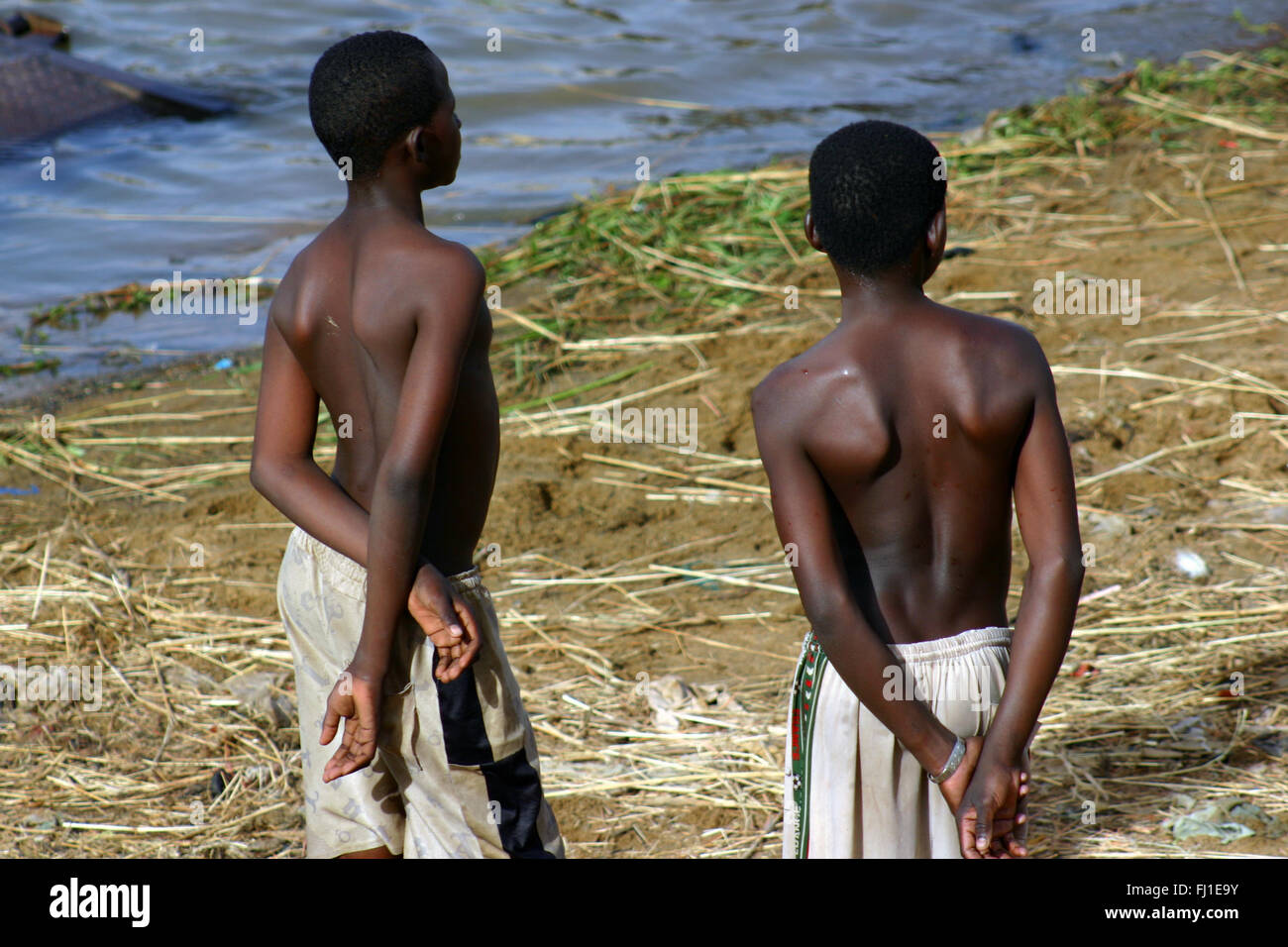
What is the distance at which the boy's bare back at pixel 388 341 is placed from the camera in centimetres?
225

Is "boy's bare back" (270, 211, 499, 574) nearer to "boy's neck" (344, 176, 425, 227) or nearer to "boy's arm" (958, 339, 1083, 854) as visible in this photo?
"boy's neck" (344, 176, 425, 227)

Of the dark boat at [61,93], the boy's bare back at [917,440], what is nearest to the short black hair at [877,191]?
the boy's bare back at [917,440]

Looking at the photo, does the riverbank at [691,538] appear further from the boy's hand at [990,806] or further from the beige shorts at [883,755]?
the boy's hand at [990,806]

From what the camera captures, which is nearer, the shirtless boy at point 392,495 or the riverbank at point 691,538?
the shirtless boy at point 392,495

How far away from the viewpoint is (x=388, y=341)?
7.47 feet

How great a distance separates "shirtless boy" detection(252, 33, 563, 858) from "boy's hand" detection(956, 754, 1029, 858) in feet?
2.66

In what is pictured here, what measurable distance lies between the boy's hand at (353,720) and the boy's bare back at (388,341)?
0.26 metres

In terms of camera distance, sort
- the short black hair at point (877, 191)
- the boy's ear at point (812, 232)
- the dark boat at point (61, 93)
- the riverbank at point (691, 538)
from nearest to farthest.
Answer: the short black hair at point (877, 191) → the boy's ear at point (812, 232) → the riverbank at point (691, 538) → the dark boat at point (61, 93)

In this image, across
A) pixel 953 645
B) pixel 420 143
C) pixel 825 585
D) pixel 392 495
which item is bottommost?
pixel 953 645

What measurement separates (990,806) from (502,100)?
34.0 ft

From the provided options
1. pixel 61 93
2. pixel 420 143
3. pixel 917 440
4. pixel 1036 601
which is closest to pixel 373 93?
pixel 420 143

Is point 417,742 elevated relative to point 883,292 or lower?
lower

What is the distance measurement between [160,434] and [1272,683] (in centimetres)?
456

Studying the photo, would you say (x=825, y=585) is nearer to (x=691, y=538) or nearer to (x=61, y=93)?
(x=691, y=538)
